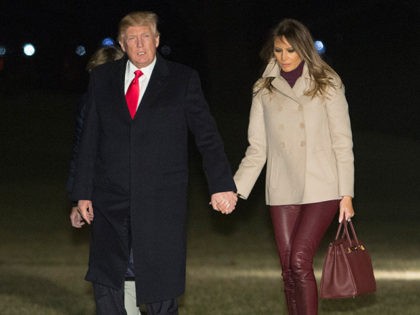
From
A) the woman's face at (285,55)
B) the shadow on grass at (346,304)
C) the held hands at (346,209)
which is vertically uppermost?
the woman's face at (285,55)

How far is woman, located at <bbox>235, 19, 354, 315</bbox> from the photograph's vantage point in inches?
281

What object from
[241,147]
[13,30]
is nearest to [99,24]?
[13,30]

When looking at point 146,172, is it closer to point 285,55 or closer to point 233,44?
point 285,55

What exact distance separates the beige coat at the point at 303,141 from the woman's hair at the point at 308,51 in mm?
66

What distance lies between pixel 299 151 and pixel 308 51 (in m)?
0.60

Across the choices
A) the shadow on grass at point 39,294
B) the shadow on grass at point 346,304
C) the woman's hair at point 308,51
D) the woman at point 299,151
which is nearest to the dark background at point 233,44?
the shadow on grass at point 39,294

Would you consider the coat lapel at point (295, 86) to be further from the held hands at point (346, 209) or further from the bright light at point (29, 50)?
the bright light at point (29, 50)

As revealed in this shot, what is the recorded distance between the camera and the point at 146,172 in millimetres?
6285

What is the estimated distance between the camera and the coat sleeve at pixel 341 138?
23.4ft

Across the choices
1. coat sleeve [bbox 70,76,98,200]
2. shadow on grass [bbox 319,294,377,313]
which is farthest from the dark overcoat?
shadow on grass [bbox 319,294,377,313]

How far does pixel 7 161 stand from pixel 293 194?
16976 millimetres

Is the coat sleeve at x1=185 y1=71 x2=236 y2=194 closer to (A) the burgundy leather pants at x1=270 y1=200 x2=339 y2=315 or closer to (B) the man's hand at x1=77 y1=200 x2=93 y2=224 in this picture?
(B) the man's hand at x1=77 y1=200 x2=93 y2=224

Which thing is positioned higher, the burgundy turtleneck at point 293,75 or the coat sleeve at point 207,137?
the burgundy turtleneck at point 293,75

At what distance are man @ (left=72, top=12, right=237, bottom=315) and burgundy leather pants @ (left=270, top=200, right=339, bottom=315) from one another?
2.93 feet
